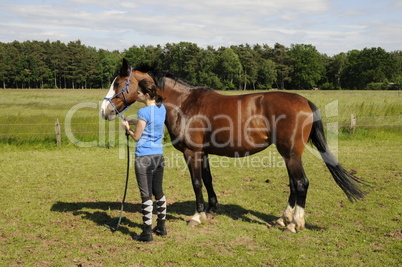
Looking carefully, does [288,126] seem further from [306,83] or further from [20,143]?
[306,83]

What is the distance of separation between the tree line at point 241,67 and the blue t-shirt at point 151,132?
202 ft

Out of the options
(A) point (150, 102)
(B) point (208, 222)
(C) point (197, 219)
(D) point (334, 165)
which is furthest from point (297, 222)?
(A) point (150, 102)

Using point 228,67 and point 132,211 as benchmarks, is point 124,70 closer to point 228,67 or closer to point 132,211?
point 132,211

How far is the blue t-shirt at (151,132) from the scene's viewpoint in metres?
4.14

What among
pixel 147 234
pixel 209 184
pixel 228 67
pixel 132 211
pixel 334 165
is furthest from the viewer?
pixel 228 67

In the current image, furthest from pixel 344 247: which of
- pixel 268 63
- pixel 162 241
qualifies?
pixel 268 63

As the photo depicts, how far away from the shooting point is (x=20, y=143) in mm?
12742

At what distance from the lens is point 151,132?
419 cm

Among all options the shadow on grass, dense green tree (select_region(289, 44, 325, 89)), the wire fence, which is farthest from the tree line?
the shadow on grass

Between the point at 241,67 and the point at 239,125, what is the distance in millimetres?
66312

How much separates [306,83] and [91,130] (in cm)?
7964

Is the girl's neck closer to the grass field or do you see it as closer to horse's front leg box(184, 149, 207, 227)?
horse's front leg box(184, 149, 207, 227)

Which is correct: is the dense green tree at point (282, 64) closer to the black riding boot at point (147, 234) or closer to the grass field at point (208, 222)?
the grass field at point (208, 222)

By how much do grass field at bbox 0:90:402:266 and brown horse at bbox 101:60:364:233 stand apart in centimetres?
53
